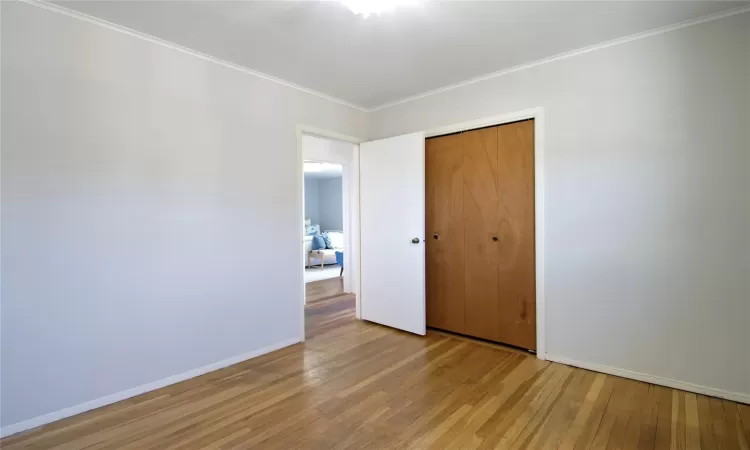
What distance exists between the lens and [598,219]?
8.64 feet

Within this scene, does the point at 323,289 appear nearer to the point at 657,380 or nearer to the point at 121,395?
the point at 121,395

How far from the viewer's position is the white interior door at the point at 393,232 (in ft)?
11.4

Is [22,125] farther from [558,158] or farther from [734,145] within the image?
[734,145]

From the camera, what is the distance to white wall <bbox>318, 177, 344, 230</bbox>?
1066 cm

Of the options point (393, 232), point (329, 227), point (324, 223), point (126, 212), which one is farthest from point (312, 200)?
point (126, 212)

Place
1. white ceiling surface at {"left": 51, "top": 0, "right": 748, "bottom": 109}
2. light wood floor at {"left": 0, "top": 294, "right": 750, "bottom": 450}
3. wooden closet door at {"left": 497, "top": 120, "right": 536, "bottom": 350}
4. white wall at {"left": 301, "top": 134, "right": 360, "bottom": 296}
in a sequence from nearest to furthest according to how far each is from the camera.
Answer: light wood floor at {"left": 0, "top": 294, "right": 750, "bottom": 450} → white ceiling surface at {"left": 51, "top": 0, "right": 748, "bottom": 109} → wooden closet door at {"left": 497, "top": 120, "right": 536, "bottom": 350} → white wall at {"left": 301, "top": 134, "right": 360, "bottom": 296}

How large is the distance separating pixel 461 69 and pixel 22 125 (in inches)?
116

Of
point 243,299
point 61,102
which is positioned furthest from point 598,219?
point 61,102

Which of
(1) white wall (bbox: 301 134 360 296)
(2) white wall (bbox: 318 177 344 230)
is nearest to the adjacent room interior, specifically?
(1) white wall (bbox: 301 134 360 296)

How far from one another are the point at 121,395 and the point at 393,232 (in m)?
2.50

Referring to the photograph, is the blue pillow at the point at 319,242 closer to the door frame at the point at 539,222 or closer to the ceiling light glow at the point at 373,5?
the door frame at the point at 539,222

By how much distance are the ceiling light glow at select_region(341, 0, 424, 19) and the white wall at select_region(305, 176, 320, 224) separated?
356 inches

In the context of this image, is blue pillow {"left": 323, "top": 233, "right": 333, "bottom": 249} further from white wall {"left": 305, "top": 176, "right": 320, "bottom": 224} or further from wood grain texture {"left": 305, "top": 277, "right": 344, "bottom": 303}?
white wall {"left": 305, "top": 176, "right": 320, "bottom": 224}

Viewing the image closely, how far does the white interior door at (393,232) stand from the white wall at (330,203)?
6643mm
